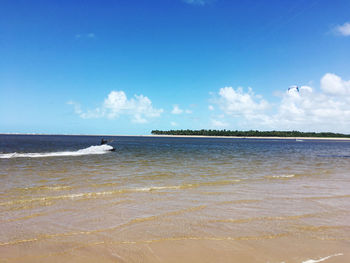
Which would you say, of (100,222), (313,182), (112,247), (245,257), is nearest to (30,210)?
(100,222)

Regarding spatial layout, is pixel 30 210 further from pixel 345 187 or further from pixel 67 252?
pixel 345 187

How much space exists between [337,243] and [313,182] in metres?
9.54

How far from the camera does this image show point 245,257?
16.9ft

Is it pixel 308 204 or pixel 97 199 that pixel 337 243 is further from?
pixel 97 199

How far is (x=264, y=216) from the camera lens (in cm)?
787

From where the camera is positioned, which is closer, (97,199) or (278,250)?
(278,250)

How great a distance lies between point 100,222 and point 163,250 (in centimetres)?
271

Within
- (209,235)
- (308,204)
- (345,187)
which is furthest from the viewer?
(345,187)

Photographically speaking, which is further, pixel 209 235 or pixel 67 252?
pixel 209 235

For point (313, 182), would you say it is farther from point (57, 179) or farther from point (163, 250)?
point (57, 179)

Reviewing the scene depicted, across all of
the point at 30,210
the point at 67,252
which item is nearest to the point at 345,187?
the point at 67,252

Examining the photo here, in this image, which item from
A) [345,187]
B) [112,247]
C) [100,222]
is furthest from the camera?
[345,187]

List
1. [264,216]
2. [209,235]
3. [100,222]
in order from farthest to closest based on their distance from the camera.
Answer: [264,216] → [100,222] → [209,235]

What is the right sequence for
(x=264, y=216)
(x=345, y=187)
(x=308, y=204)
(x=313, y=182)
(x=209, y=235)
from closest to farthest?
(x=209, y=235), (x=264, y=216), (x=308, y=204), (x=345, y=187), (x=313, y=182)
